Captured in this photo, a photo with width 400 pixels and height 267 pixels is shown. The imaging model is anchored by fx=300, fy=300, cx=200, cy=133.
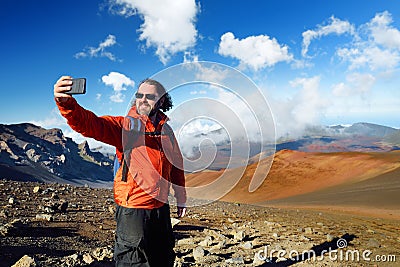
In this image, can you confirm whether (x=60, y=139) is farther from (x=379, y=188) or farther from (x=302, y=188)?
(x=379, y=188)

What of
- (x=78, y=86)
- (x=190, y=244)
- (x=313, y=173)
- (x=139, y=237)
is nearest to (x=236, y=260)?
(x=190, y=244)

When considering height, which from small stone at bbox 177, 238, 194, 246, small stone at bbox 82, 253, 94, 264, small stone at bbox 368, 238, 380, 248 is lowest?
small stone at bbox 368, 238, 380, 248

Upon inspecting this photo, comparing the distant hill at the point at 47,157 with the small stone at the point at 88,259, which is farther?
the distant hill at the point at 47,157

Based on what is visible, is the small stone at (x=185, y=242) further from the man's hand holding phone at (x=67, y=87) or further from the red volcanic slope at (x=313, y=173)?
the red volcanic slope at (x=313, y=173)

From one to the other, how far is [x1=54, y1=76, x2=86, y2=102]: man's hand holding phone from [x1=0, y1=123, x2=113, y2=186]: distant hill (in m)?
80.9

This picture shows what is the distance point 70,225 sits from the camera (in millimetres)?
7105

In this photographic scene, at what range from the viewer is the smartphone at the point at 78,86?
77.6 inches

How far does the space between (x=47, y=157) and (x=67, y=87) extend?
12657 cm

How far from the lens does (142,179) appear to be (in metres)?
2.63

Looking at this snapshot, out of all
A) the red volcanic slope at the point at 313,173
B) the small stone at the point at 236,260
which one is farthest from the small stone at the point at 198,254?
the red volcanic slope at the point at 313,173

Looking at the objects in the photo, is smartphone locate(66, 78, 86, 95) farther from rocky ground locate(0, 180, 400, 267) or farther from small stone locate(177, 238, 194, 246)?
small stone locate(177, 238, 194, 246)

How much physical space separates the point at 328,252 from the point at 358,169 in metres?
30.2

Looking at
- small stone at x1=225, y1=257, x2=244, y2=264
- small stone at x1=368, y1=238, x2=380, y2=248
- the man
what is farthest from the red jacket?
small stone at x1=368, y1=238, x2=380, y2=248

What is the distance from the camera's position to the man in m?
2.63
